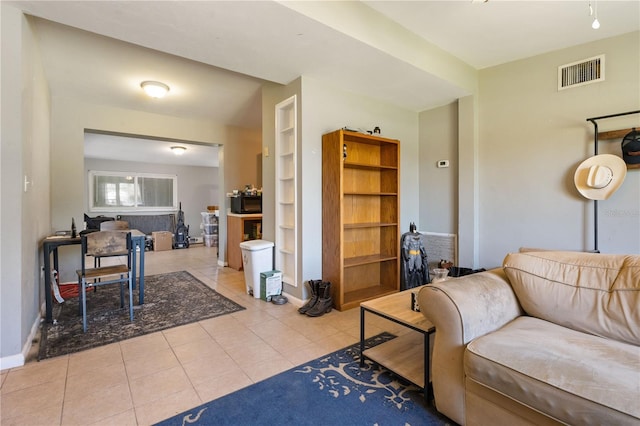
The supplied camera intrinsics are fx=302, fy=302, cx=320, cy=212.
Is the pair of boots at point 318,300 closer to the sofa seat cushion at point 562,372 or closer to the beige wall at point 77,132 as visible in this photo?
the sofa seat cushion at point 562,372

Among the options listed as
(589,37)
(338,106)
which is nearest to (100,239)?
(338,106)

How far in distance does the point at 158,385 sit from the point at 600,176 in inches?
161

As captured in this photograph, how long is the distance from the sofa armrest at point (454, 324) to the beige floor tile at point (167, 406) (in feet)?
4.48

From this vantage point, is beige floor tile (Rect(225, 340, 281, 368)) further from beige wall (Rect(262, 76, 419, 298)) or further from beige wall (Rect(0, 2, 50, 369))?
beige wall (Rect(0, 2, 50, 369))

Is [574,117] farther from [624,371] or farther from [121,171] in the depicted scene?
[121,171]

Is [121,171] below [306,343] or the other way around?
the other way around

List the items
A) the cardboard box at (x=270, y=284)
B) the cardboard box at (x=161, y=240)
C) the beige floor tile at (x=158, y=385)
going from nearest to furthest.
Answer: the beige floor tile at (x=158, y=385) < the cardboard box at (x=270, y=284) < the cardboard box at (x=161, y=240)

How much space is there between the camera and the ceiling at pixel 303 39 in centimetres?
221

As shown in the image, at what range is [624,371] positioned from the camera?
1163 mm

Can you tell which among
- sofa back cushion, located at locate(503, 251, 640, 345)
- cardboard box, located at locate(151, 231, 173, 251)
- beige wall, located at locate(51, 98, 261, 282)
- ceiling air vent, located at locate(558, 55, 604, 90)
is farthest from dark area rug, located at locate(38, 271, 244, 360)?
ceiling air vent, located at locate(558, 55, 604, 90)

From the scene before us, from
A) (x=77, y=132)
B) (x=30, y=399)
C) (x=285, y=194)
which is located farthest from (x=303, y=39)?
(x=77, y=132)

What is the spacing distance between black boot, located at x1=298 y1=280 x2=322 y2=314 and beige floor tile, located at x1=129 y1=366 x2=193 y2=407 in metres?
1.30

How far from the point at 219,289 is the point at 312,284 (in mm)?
1502

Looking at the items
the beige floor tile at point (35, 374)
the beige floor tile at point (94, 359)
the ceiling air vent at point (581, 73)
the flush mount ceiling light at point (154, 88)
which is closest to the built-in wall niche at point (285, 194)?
the flush mount ceiling light at point (154, 88)
